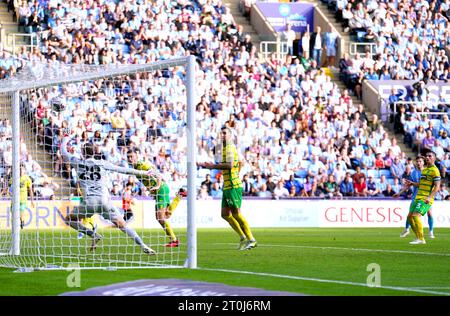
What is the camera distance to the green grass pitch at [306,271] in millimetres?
Answer: 14828

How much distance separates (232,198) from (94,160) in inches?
130

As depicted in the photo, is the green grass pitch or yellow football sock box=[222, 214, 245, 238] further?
yellow football sock box=[222, 214, 245, 238]

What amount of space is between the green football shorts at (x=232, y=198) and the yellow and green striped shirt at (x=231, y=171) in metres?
0.10

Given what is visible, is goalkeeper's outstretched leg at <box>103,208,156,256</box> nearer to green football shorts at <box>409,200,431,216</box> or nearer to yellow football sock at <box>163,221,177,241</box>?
yellow football sock at <box>163,221,177,241</box>

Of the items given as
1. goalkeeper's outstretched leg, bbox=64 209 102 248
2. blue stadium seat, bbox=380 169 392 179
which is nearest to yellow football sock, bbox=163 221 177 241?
goalkeeper's outstretched leg, bbox=64 209 102 248

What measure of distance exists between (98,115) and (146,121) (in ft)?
5.75

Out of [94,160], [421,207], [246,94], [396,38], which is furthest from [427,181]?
[396,38]

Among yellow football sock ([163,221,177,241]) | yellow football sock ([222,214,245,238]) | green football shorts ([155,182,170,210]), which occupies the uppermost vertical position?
green football shorts ([155,182,170,210])

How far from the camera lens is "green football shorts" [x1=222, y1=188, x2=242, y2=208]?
2267 cm

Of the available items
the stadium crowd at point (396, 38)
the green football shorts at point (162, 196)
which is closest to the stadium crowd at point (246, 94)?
the stadium crowd at point (396, 38)

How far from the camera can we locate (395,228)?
38.2 metres

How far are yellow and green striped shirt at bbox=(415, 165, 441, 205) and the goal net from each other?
5.41m

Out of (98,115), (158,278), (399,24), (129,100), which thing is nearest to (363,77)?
(399,24)
